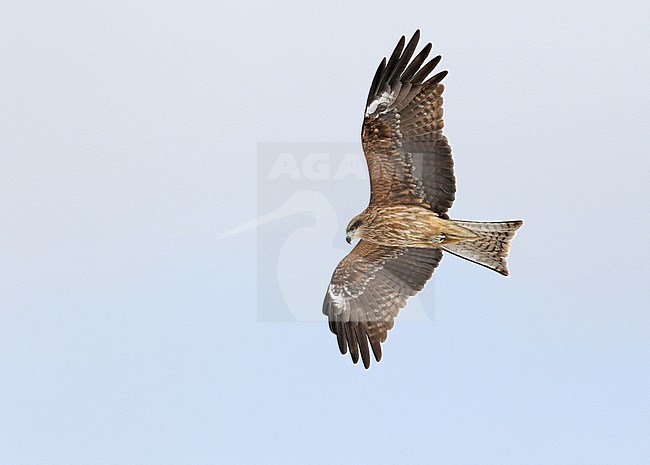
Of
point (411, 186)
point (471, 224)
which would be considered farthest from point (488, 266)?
point (411, 186)

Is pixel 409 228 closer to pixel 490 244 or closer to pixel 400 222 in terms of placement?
pixel 400 222

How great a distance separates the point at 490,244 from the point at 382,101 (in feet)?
7.31

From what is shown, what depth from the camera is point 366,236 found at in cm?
1186

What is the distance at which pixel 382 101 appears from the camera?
11.2 metres

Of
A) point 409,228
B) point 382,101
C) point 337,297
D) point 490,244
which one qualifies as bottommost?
point 337,297

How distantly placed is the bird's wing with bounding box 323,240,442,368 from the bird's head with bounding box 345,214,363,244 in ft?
1.36

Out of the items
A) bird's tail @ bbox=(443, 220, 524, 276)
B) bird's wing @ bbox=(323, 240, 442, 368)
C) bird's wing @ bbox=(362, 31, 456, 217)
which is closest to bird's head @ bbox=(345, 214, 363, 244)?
bird's wing @ bbox=(323, 240, 442, 368)

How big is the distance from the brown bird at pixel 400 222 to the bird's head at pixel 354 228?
0.04ft

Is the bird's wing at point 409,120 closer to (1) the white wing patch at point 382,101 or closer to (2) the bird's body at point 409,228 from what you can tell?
(1) the white wing patch at point 382,101

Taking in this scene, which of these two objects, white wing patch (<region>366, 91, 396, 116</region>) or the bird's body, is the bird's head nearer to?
the bird's body

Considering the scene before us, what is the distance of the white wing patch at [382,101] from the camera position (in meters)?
11.2

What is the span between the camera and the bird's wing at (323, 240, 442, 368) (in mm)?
12227

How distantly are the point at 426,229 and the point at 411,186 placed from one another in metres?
0.56

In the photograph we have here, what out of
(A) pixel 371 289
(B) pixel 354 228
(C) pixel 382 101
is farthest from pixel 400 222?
(C) pixel 382 101
